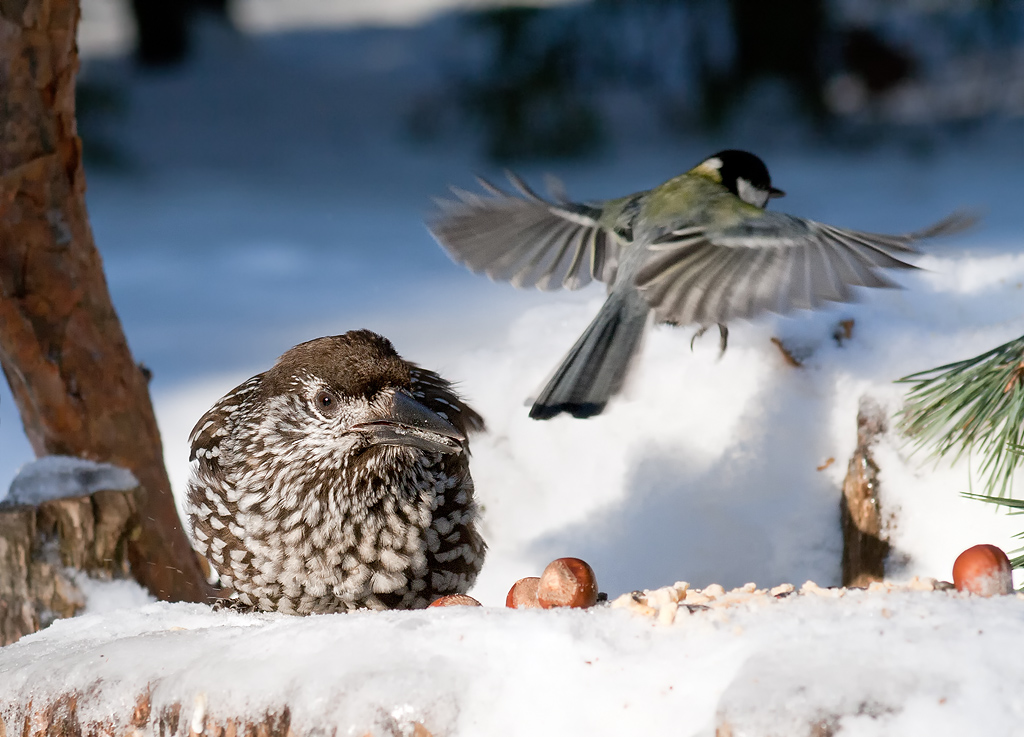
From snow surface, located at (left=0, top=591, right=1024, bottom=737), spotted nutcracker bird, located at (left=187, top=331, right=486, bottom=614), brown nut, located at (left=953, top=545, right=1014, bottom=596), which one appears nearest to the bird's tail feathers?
spotted nutcracker bird, located at (left=187, top=331, right=486, bottom=614)

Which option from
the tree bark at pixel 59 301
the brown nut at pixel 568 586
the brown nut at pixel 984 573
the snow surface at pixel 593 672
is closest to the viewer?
the snow surface at pixel 593 672

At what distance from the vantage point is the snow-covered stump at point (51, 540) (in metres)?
2.82

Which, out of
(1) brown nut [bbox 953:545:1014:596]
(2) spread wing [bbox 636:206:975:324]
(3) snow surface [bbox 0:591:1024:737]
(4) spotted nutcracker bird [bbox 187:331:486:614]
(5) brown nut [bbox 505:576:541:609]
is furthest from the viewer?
(2) spread wing [bbox 636:206:975:324]

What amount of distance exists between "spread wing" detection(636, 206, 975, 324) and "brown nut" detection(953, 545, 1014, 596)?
2.53 ft

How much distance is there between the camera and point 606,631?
1.62 m

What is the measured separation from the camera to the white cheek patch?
135 inches

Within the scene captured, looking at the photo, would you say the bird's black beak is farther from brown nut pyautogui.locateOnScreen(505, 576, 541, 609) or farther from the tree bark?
the tree bark

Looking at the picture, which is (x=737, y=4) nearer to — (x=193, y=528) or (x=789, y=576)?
(x=789, y=576)

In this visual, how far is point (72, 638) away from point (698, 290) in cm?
149

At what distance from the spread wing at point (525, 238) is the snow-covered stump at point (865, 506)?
0.82 m

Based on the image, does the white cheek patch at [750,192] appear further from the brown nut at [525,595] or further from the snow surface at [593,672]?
the snow surface at [593,672]

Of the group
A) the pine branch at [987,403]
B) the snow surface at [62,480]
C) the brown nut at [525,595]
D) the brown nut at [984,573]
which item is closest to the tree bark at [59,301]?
the snow surface at [62,480]

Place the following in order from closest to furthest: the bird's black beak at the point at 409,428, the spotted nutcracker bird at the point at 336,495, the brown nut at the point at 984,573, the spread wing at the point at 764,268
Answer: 1. the brown nut at the point at 984,573
2. the bird's black beak at the point at 409,428
3. the spotted nutcracker bird at the point at 336,495
4. the spread wing at the point at 764,268

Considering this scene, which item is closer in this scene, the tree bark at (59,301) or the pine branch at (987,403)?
the pine branch at (987,403)
